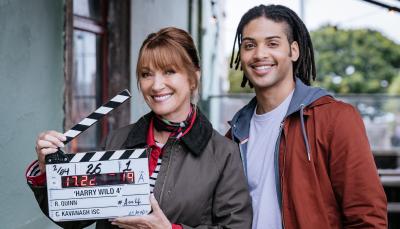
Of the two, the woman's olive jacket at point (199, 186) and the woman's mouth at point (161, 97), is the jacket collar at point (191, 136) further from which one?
the woman's mouth at point (161, 97)

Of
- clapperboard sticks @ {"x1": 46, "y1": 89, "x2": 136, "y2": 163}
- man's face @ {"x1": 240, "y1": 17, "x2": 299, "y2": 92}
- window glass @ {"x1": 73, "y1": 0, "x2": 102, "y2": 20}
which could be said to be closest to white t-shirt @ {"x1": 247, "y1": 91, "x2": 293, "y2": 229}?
man's face @ {"x1": 240, "y1": 17, "x2": 299, "y2": 92}

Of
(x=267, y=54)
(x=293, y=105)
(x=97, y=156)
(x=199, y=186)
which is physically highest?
(x=267, y=54)

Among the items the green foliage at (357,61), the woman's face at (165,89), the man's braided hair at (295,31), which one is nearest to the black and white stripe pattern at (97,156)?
the woman's face at (165,89)

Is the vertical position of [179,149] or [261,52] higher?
[261,52]

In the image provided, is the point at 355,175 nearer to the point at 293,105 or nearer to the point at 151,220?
the point at 293,105

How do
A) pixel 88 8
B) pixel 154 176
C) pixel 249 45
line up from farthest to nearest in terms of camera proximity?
pixel 88 8 < pixel 249 45 < pixel 154 176

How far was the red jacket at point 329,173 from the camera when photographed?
2057 millimetres

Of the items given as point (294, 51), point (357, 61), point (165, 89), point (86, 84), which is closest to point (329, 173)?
point (294, 51)

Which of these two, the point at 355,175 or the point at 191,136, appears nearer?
the point at 355,175

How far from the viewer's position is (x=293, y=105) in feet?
7.41

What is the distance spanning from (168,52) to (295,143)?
0.66 metres

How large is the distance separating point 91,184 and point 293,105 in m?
0.92

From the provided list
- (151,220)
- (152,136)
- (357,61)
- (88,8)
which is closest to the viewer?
(151,220)

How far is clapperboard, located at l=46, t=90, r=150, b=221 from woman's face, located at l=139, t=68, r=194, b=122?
307mm
